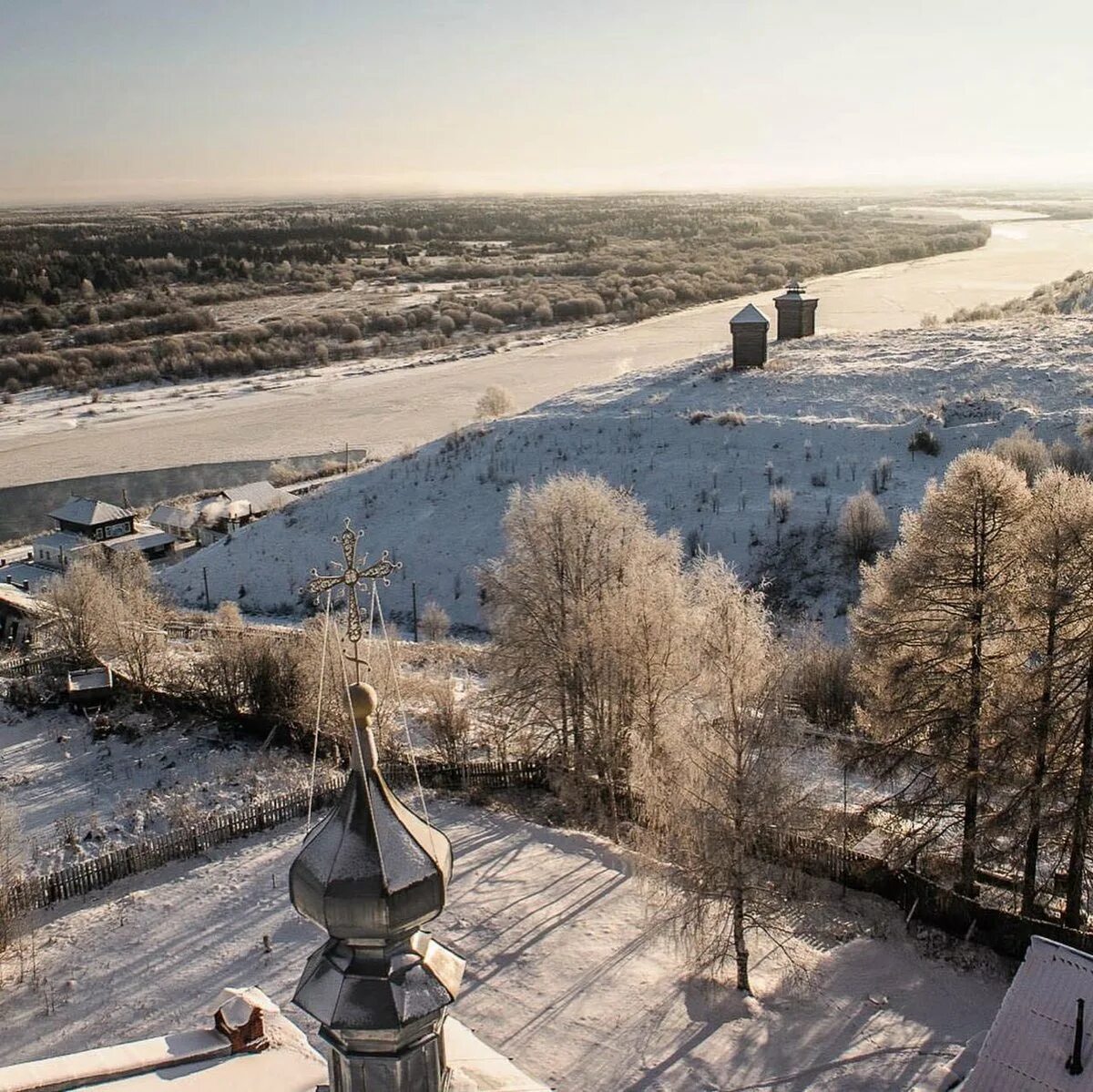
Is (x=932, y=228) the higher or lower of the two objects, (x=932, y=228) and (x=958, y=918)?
the higher

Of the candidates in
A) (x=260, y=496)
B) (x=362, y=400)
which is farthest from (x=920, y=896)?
(x=362, y=400)

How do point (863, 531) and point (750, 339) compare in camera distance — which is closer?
point (863, 531)

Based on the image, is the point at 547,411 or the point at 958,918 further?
the point at 547,411

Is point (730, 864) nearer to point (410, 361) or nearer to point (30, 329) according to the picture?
point (410, 361)

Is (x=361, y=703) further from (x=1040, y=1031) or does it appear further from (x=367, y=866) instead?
(x=1040, y=1031)

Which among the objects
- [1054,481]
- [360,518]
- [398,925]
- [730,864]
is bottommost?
[360,518]

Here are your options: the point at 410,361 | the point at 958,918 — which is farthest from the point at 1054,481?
the point at 410,361

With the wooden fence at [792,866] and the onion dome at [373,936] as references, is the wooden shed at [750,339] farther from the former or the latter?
the onion dome at [373,936]
